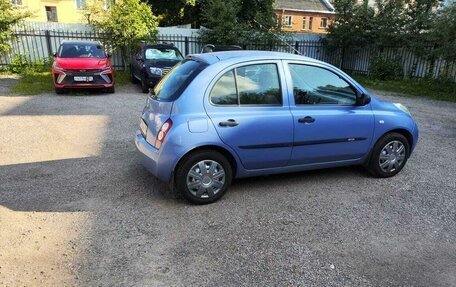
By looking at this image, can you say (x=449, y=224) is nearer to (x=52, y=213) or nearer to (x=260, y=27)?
(x=52, y=213)

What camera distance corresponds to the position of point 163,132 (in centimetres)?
402

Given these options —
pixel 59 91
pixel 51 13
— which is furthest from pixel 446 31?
pixel 51 13

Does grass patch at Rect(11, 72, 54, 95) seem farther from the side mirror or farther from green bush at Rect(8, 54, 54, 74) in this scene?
the side mirror

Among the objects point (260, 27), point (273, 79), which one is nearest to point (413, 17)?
point (260, 27)

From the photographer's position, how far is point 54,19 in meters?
29.3

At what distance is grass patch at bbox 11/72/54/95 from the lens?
38.6 feet

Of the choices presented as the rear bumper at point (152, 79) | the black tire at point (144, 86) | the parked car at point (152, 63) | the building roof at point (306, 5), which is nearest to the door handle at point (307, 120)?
the parked car at point (152, 63)

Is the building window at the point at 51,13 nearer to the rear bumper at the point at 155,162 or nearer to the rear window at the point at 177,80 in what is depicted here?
the rear window at the point at 177,80

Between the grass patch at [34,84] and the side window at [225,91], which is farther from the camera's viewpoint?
the grass patch at [34,84]

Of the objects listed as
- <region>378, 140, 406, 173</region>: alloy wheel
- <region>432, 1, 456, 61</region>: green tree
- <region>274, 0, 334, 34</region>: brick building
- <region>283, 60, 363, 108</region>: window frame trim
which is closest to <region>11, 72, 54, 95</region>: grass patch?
<region>283, 60, 363, 108</region>: window frame trim

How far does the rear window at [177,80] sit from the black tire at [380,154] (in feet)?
8.61

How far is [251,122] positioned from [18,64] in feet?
48.1

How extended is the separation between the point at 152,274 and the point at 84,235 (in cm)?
97

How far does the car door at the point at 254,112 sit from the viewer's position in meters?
4.14
